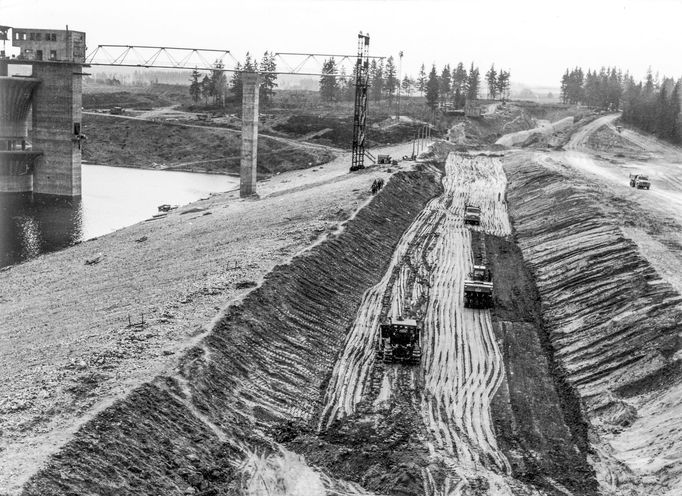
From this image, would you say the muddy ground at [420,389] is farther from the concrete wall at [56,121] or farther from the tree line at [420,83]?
the tree line at [420,83]

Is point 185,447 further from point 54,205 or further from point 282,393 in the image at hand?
point 54,205

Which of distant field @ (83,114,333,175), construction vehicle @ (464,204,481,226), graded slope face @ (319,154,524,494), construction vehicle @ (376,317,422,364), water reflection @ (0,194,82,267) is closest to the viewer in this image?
graded slope face @ (319,154,524,494)

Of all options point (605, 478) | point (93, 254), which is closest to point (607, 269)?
point (605, 478)

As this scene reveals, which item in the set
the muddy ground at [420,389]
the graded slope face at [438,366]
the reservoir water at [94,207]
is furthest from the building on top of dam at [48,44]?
the muddy ground at [420,389]

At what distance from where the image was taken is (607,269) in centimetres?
3884

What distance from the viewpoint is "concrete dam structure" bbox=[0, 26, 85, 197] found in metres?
87.0

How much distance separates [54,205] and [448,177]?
1617 inches

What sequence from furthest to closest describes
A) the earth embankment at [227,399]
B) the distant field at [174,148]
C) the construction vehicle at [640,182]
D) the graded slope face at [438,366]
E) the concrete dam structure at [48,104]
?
the distant field at [174,148] → the concrete dam structure at [48,104] → the construction vehicle at [640,182] → the graded slope face at [438,366] → the earth embankment at [227,399]

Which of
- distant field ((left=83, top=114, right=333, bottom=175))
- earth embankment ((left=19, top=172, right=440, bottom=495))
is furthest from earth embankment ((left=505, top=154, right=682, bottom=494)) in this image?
distant field ((left=83, top=114, right=333, bottom=175))

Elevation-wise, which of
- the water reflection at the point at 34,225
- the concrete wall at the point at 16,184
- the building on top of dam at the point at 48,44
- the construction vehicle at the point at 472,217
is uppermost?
the building on top of dam at the point at 48,44

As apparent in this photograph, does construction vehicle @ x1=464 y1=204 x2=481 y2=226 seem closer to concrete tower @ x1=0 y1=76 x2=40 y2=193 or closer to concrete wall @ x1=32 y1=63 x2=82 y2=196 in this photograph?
concrete wall @ x1=32 y1=63 x2=82 y2=196

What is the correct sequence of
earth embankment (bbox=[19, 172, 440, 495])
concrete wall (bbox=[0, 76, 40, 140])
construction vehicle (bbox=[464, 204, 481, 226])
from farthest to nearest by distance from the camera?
1. concrete wall (bbox=[0, 76, 40, 140])
2. construction vehicle (bbox=[464, 204, 481, 226])
3. earth embankment (bbox=[19, 172, 440, 495])

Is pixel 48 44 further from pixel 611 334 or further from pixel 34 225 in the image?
pixel 611 334

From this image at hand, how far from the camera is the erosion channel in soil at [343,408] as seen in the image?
69.5 ft
